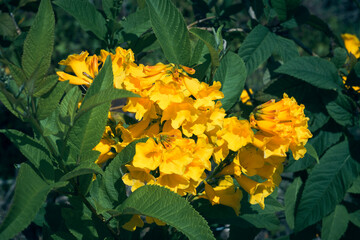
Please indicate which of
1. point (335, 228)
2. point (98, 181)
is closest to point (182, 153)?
point (98, 181)

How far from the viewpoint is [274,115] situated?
3.59 ft

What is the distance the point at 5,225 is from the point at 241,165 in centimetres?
69

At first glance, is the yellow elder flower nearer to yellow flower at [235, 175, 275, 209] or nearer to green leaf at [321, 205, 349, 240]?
yellow flower at [235, 175, 275, 209]

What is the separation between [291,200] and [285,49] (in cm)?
81

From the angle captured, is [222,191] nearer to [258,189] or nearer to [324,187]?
[258,189]

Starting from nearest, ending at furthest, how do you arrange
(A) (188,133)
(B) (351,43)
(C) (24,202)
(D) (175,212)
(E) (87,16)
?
1. (C) (24,202)
2. (D) (175,212)
3. (A) (188,133)
4. (E) (87,16)
5. (B) (351,43)

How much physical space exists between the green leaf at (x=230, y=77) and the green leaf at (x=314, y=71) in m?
0.37

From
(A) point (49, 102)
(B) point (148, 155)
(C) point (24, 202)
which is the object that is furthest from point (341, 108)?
(C) point (24, 202)

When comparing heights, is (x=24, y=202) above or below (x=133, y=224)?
above

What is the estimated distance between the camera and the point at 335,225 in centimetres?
183

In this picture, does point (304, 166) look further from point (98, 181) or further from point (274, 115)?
point (98, 181)

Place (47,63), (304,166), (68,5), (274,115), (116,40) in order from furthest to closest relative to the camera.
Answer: (304,166) → (116,40) → (68,5) → (274,115) → (47,63)

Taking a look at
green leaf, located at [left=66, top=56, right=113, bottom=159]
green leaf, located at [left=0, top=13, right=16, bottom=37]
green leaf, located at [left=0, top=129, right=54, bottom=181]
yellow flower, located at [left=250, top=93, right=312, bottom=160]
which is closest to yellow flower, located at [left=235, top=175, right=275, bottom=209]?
yellow flower, located at [left=250, top=93, right=312, bottom=160]

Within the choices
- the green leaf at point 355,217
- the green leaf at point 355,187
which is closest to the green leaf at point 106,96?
the green leaf at point 355,187
